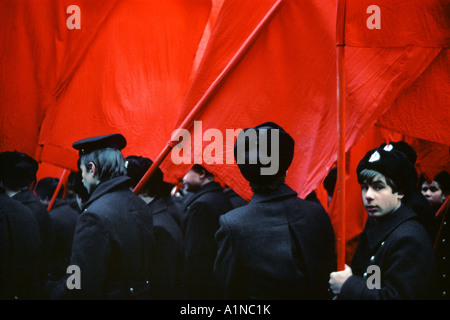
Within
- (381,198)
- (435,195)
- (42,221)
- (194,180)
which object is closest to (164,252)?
(194,180)

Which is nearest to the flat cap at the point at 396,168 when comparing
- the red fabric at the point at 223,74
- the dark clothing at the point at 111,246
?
the red fabric at the point at 223,74

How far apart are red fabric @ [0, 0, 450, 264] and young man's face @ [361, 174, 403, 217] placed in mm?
429

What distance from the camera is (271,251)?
10.2 ft

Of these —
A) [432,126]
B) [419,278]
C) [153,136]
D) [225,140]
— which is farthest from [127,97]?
[419,278]

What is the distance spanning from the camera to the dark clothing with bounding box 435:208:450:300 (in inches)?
142

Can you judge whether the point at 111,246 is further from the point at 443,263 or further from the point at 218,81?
the point at 443,263

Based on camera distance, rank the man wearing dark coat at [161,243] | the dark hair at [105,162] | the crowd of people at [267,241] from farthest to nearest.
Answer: the man wearing dark coat at [161,243] < the dark hair at [105,162] < the crowd of people at [267,241]

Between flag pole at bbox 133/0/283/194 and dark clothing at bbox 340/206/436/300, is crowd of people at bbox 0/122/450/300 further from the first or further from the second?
flag pole at bbox 133/0/283/194

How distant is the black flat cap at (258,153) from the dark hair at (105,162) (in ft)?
3.43

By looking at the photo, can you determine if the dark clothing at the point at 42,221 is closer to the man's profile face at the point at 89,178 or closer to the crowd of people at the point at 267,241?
the crowd of people at the point at 267,241

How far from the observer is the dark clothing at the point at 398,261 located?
2717mm

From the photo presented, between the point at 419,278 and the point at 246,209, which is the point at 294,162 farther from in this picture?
the point at 419,278

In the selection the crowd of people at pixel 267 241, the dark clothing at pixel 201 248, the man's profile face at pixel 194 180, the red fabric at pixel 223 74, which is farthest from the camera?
the man's profile face at pixel 194 180

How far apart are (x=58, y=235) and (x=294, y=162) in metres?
3.70
